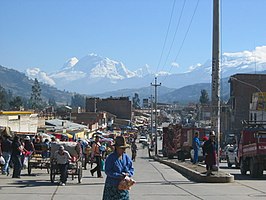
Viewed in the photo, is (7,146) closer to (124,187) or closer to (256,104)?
(124,187)

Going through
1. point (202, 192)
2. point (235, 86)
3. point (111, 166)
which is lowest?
point (202, 192)

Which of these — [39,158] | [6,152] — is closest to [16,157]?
[6,152]

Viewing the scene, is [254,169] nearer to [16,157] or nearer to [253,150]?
[253,150]

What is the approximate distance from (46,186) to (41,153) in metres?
7.81

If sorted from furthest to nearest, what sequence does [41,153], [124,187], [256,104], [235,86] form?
[235,86]
[256,104]
[41,153]
[124,187]

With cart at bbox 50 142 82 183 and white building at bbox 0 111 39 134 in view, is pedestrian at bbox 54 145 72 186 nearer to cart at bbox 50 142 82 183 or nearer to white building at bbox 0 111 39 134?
cart at bbox 50 142 82 183

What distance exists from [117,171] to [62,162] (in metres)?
9.45

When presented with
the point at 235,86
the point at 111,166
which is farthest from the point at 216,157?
the point at 235,86

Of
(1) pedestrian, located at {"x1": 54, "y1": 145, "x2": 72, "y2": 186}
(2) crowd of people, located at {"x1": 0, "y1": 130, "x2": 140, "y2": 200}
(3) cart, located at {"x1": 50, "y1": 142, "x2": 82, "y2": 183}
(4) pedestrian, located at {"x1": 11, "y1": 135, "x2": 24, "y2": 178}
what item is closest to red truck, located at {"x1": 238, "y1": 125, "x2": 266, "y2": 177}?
(2) crowd of people, located at {"x1": 0, "y1": 130, "x2": 140, "y2": 200}

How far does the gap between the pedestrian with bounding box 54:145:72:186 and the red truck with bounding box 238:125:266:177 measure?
8646mm

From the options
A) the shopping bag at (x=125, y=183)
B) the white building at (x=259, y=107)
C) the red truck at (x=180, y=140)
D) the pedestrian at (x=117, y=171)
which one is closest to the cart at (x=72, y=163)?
the pedestrian at (x=117, y=171)

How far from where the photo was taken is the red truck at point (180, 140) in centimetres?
4791

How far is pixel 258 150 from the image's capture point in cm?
2466

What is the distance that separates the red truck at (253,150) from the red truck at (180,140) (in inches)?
746
